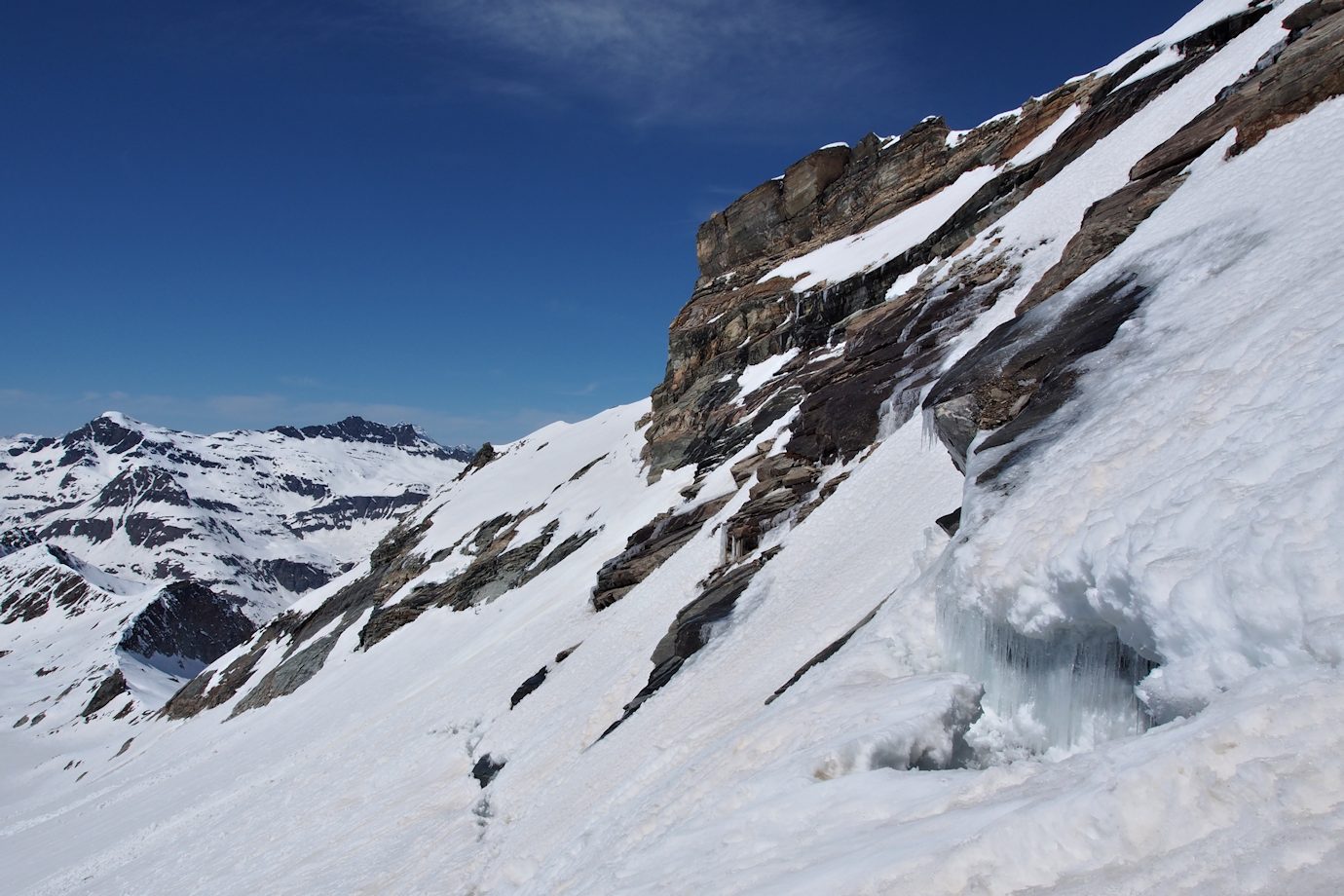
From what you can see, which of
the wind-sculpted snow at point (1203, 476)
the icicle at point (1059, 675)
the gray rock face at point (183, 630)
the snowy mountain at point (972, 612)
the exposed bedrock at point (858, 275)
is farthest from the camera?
the gray rock face at point (183, 630)

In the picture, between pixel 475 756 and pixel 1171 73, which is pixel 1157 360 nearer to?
pixel 475 756

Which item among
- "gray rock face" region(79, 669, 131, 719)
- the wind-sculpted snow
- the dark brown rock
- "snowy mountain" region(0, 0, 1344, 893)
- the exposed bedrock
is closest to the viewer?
"snowy mountain" region(0, 0, 1344, 893)

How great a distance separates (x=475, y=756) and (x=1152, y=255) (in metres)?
18.9

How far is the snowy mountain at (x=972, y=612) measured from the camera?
430cm

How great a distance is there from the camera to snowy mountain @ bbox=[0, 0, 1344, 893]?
4301 millimetres

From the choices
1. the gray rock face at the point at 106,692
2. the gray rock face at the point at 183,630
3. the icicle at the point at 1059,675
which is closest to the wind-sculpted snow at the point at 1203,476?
the icicle at the point at 1059,675

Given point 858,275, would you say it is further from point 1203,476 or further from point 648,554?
point 1203,476

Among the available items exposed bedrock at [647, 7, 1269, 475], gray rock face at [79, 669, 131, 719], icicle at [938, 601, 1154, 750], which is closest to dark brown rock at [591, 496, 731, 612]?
exposed bedrock at [647, 7, 1269, 475]

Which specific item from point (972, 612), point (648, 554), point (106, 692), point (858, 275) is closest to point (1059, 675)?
point (972, 612)

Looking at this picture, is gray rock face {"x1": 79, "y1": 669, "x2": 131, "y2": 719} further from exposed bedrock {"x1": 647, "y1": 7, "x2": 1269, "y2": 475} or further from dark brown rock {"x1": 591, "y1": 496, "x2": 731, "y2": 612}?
dark brown rock {"x1": 591, "y1": 496, "x2": 731, "y2": 612}

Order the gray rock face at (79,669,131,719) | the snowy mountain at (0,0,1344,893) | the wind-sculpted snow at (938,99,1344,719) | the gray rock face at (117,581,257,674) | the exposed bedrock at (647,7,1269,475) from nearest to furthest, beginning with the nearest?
the snowy mountain at (0,0,1344,893), the wind-sculpted snow at (938,99,1344,719), the exposed bedrock at (647,7,1269,475), the gray rock face at (79,669,131,719), the gray rock face at (117,581,257,674)

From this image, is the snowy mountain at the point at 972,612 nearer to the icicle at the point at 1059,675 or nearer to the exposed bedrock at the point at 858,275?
the icicle at the point at 1059,675

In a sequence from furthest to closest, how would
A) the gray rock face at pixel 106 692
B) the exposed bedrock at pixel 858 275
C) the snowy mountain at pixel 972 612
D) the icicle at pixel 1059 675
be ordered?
the gray rock face at pixel 106 692 < the exposed bedrock at pixel 858 275 < the icicle at pixel 1059 675 < the snowy mountain at pixel 972 612

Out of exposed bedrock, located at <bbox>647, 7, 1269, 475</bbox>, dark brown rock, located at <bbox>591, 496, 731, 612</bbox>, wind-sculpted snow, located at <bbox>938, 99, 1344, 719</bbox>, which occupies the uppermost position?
exposed bedrock, located at <bbox>647, 7, 1269, 475</bbox>
